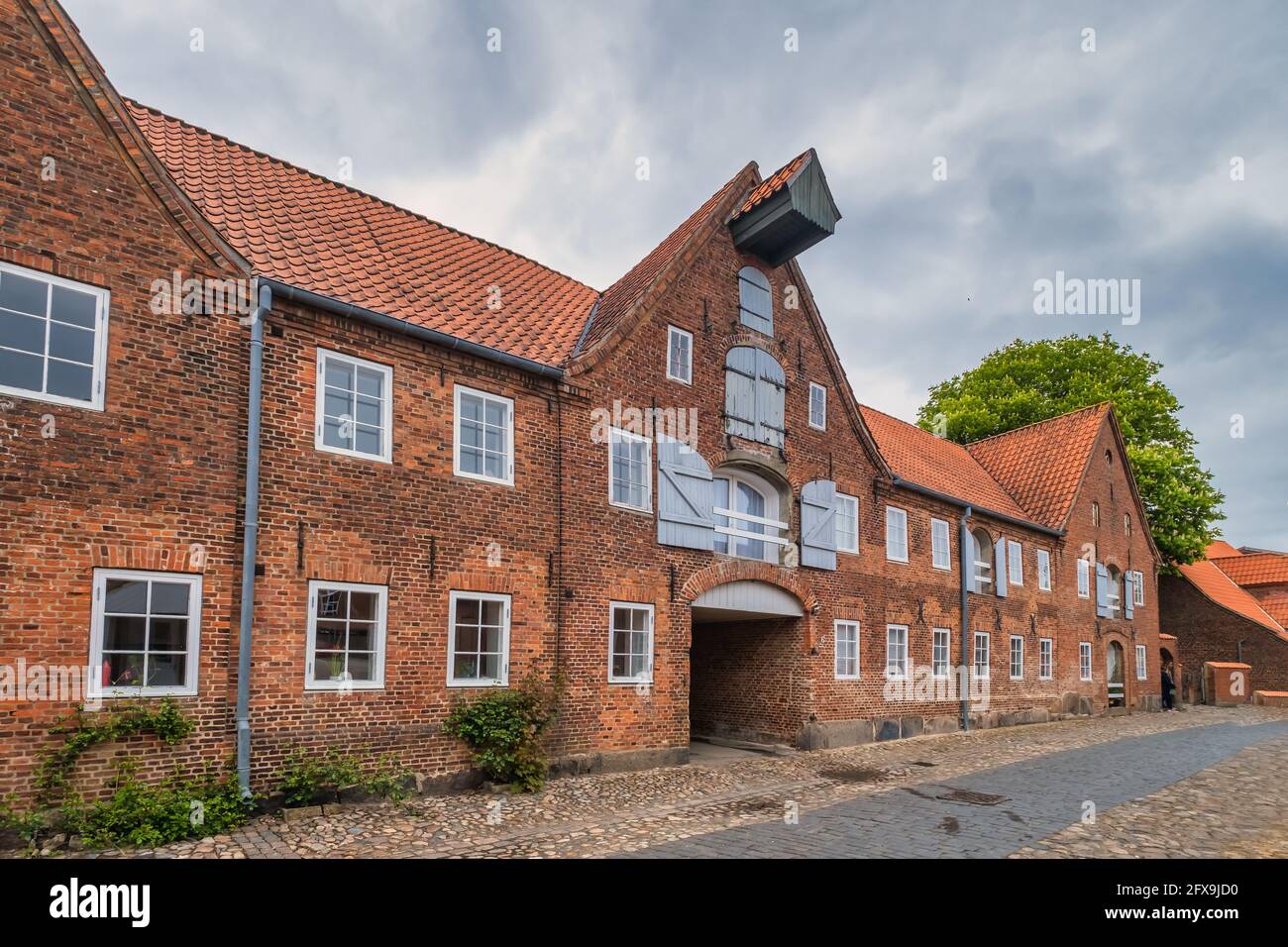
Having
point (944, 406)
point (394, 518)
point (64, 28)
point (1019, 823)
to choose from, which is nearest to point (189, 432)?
point (394, 518)

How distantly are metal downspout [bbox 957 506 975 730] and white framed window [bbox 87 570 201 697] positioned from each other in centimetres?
1759

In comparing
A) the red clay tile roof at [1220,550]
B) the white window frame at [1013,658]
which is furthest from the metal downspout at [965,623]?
the red clay tile roof at [1220,550]

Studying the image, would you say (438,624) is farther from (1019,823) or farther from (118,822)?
(1019,823)

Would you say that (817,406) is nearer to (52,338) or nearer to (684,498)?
(684,498)

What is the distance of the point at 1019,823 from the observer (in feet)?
32.7

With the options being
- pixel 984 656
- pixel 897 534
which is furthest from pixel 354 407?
pixel 984 656

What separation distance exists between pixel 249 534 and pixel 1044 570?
75.1 feet

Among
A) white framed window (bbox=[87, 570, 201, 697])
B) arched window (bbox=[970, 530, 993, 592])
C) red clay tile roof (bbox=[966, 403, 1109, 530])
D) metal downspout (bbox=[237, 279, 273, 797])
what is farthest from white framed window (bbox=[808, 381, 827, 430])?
red clay tile roof (bbox=[966, 403, 1109, 530])

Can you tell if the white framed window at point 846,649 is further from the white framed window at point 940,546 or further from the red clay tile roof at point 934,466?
the red clay tile roof at point 934,466

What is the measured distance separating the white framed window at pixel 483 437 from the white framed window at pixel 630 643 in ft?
9.21

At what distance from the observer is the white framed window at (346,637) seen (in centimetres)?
994

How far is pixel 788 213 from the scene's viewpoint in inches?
632

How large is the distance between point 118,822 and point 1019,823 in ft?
30.2

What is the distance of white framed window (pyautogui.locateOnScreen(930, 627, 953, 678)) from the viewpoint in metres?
20.5
